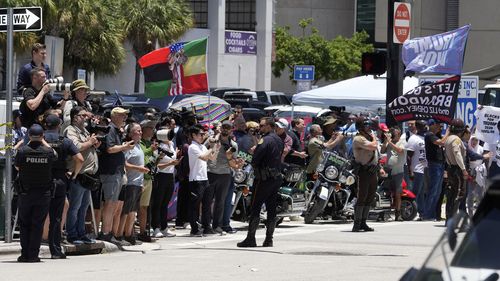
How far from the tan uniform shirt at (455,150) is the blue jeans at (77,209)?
24.7 feet

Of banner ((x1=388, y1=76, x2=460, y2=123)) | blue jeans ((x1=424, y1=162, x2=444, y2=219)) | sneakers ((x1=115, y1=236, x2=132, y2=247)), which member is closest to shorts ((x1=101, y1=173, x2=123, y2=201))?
sneakers ((x1=115, y1=236, x2=132, y2=247))

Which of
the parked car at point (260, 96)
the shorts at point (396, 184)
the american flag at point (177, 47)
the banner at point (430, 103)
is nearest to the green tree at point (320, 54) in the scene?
the parked car at point (260, 96)

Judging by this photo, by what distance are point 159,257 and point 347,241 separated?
3.60m

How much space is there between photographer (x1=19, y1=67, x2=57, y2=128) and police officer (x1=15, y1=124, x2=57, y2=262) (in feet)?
3.85

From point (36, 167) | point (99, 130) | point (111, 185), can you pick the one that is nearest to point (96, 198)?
point (111, 185)

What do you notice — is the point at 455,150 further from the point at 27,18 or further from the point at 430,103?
the point at 27,18

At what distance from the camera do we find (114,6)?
4909 cm

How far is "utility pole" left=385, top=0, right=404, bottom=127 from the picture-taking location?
2408 centimetres

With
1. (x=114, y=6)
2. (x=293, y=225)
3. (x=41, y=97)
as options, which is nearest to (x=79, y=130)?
(x=41, y=97)

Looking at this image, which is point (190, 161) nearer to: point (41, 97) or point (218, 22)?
point (41, 97)

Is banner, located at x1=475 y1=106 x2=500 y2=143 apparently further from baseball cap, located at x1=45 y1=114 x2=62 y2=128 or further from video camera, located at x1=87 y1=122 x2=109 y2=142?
baseball cap, located at x1=45 y1=114 x2=62 y2=128

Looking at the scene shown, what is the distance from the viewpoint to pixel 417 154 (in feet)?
76.1

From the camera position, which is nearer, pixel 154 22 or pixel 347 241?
pixel 347 241

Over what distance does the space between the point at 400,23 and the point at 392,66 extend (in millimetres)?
898
